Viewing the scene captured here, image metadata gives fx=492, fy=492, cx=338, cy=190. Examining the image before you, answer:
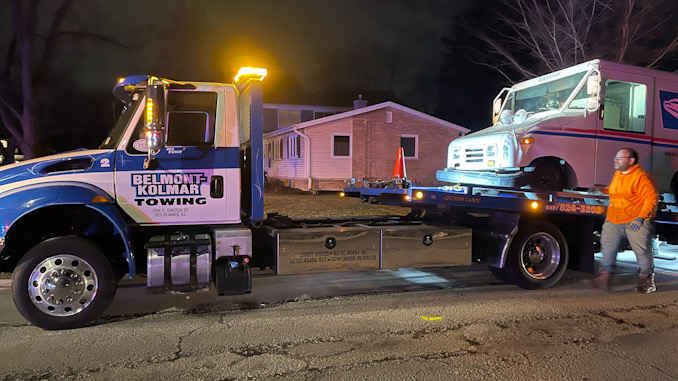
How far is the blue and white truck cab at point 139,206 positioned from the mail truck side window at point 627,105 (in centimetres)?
579

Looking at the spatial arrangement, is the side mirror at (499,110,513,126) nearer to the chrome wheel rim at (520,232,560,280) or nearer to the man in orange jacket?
the man in orange jacket

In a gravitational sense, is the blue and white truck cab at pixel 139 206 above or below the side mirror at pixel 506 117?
below

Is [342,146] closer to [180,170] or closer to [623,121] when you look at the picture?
[623,121]

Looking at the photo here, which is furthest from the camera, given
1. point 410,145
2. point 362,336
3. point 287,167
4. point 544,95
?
point 287,167

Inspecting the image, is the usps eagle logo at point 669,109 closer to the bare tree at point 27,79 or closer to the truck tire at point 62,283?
the truck tire at point 62,283

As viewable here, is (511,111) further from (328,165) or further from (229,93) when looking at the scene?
(328,165)

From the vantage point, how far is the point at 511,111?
30.3ft

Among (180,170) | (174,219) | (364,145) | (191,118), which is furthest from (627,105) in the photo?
(364,145)

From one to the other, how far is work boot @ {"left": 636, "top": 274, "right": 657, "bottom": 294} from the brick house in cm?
1474

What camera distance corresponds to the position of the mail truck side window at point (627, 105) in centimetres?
793

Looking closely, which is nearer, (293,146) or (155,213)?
(155,213)

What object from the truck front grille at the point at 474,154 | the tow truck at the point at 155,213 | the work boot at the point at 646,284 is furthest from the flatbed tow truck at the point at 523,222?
the tow truck at the point at 155,213

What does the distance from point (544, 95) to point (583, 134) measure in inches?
51.7

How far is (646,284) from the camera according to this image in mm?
6652
